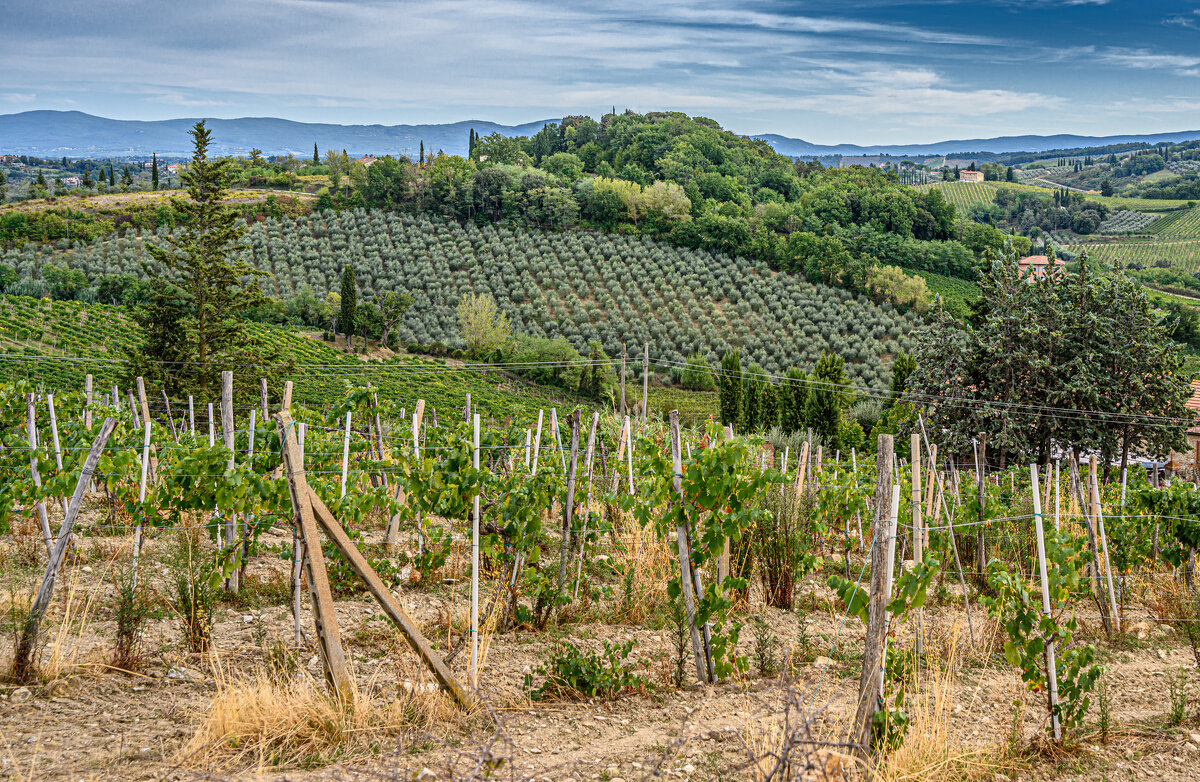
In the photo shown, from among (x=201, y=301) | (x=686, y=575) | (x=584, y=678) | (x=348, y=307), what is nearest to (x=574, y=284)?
(x=348, y=307)

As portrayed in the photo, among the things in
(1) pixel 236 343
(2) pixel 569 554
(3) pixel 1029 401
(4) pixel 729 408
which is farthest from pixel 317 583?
(4) pixel 729 408

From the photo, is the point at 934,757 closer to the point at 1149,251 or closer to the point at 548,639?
the point at 548,639

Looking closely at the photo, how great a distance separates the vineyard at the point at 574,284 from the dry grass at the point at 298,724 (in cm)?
3814

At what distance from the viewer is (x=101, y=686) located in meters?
4.30

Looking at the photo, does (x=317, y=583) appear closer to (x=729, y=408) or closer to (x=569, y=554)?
(x=569, y=554)

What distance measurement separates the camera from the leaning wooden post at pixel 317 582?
3.84 m

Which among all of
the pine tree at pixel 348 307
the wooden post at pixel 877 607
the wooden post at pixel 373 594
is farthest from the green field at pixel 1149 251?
the wooden post at pixel 373 594

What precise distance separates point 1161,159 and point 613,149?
393 feet

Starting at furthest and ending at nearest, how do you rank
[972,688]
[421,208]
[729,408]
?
[421,208]
[729,408]
[972,688]

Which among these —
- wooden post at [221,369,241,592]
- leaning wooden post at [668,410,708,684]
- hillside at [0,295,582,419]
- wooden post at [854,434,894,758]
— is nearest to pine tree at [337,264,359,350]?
hillside at [0,295,582,419]

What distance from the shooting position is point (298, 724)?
3.64m

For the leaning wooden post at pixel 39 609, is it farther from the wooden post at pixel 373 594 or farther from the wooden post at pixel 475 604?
the wooden post at pixel 475 604

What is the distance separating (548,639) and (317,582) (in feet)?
6.71

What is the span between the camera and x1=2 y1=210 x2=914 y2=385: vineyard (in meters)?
45.9
